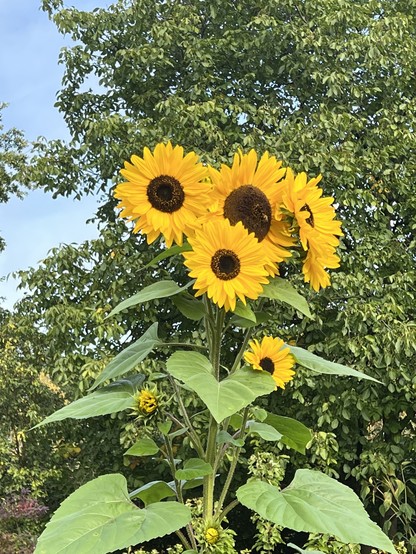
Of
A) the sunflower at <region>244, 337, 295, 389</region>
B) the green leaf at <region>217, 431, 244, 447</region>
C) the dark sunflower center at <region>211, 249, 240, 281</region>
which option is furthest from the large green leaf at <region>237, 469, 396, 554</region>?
the dark sunflower center at <region>211, 249, 240, 281</region>

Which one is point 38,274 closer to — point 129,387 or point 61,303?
point 61,303

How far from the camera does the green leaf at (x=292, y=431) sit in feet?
3.22

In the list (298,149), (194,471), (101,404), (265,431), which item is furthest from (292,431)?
(298,149)

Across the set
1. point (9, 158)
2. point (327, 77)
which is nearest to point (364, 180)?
point (327, 77)

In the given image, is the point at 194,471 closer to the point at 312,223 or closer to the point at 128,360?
the point at 128,360

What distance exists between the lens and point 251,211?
854 mm

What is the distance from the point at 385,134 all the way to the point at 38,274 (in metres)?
3.13

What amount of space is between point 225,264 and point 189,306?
0.08m

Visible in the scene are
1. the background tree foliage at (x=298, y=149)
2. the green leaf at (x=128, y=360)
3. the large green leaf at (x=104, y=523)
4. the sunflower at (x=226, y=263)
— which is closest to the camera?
the large green leaf at (x=104, y=523)

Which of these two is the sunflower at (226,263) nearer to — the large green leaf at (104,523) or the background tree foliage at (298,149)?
the large green leaf at (104,523)

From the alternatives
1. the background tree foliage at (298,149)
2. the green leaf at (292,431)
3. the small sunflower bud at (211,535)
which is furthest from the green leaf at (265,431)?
the background tree foliage at (298,149)

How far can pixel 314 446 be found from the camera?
4512mm

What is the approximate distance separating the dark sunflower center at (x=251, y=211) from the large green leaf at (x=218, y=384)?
18 centimetres

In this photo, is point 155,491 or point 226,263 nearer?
point 226,263
